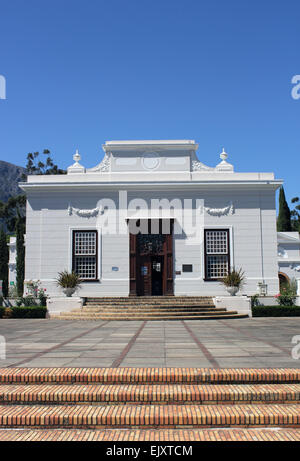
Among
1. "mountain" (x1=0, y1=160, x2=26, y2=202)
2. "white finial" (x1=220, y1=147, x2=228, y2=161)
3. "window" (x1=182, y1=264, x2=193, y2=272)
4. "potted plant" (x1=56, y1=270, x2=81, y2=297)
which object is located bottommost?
"potted plant" (x1=56, y1=270, x2=81, y2=297)

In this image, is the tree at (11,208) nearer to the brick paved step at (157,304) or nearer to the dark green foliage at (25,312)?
the dark green foliage at (25,312)

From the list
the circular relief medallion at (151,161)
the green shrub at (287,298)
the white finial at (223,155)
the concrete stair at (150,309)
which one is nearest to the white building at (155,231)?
the circular relief medallion at (151,161)

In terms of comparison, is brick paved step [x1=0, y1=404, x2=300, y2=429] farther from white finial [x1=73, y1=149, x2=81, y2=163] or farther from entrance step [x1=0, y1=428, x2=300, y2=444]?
white finial [x1=73, y1=149, x2=81, y2=163]

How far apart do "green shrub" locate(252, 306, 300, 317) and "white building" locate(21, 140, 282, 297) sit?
183cm

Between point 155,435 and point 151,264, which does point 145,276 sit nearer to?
point 151,264

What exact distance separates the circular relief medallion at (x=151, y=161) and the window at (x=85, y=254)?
4027 millimetres

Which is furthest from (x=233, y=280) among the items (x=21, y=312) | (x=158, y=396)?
(x=158, y=396)

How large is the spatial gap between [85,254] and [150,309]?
4.52 m

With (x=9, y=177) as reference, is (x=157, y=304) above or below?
below

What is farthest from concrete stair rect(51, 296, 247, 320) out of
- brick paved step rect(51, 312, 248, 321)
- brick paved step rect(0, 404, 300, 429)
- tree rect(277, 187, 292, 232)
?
tree rect(277, 187, 292, 232)

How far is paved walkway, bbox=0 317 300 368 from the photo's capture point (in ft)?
21.2

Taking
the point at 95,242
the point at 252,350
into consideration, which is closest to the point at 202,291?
the point at 95,242

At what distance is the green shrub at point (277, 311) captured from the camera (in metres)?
16.5

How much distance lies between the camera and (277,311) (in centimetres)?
1652
